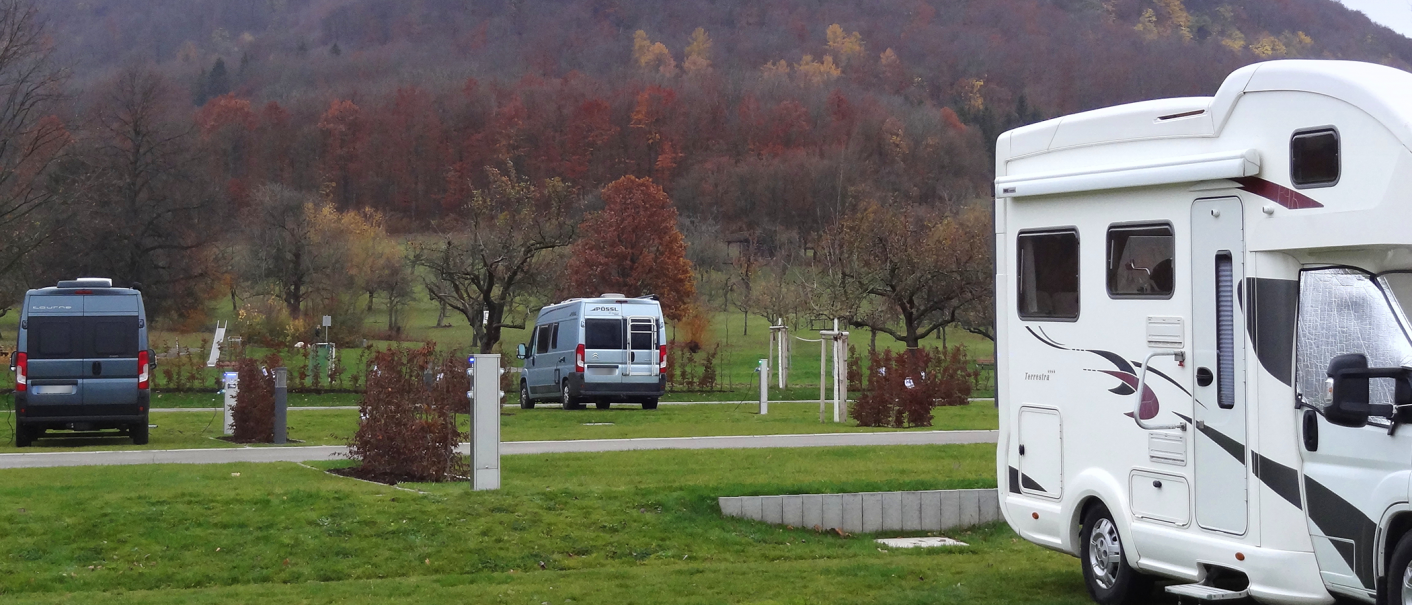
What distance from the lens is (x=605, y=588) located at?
29.2ft

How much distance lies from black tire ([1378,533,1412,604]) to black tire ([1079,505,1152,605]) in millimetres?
1943

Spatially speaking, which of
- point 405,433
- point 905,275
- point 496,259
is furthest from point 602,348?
point 905,275

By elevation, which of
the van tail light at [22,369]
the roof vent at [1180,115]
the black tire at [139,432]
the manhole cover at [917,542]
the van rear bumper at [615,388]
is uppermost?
the roof vent at [1180,115]

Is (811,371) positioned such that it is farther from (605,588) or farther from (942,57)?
(942,57)

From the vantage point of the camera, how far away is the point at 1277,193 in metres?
6.84

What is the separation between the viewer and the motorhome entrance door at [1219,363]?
7.00m

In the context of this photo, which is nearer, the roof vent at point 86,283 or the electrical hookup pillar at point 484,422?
the electrical hookup pillar at point 484,422

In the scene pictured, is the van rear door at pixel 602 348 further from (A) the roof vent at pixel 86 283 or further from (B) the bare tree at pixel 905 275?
(B) the bare tree at pixel 905 275

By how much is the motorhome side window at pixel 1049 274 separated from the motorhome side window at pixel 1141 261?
358 millimetres

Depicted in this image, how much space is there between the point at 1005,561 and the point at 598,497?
357cm

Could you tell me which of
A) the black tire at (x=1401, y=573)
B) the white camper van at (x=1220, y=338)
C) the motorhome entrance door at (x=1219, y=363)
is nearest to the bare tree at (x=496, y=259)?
the white camper van at (x=1220, y=338)

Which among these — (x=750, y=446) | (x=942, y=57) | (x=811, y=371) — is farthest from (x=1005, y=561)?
(x=942, y=57)

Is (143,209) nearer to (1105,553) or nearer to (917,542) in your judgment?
(917,542)

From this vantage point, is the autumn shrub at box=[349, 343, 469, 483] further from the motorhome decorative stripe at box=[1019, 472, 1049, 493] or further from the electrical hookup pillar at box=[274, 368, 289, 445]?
the electrical hookup pillar at box=[274, 368, 289, 445]
